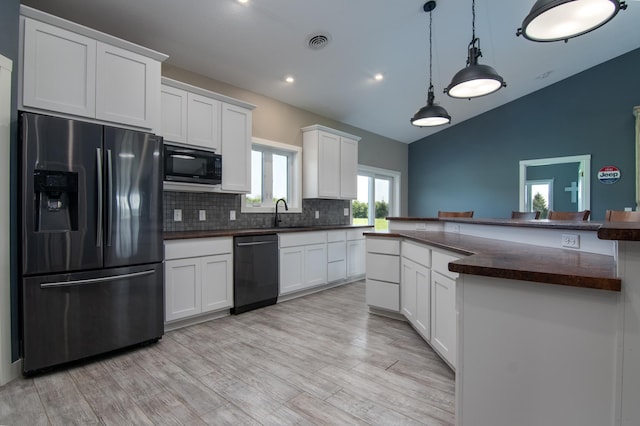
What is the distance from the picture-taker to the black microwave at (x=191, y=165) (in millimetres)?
2986

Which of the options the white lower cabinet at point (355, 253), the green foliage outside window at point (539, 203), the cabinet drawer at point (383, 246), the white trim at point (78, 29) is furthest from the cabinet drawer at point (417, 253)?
the green foliage outside window at point (539, 203)

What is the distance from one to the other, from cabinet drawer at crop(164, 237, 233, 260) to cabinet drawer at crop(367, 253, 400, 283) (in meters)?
1.54

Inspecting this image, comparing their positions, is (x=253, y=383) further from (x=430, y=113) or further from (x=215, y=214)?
(x=430, y=113)

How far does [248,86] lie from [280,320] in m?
2.98

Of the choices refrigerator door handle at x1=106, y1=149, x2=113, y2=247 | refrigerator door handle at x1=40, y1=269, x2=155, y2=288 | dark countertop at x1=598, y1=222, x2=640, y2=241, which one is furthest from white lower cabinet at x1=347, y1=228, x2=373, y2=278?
dark countertop at x1=598, y1=222, x2=640, y2=241

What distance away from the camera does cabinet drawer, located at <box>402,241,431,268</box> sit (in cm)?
252

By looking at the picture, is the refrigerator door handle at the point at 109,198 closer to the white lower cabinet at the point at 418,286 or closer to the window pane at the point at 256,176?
the window pane at the point at 256,176

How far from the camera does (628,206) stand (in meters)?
4.67

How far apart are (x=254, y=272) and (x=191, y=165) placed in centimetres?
134

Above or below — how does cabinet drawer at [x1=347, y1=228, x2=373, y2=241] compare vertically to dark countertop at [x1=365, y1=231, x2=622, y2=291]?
below

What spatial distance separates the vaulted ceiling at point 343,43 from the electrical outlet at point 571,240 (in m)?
2.61

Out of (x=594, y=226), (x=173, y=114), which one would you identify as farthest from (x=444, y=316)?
(x=173, y=114)

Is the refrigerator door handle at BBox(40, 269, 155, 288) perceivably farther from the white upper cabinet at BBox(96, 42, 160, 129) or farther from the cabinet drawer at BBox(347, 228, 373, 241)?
the cabinet drawer at BBox(347, 228, 373, 241)

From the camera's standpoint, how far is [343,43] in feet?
11.3
